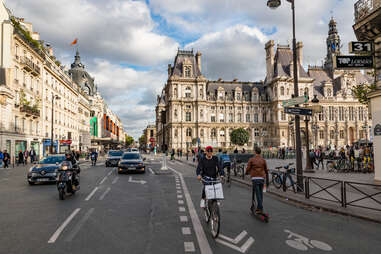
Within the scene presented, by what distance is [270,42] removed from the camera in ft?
248

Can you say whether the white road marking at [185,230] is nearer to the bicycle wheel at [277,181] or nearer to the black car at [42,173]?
the bicycle wheel at [277,181]

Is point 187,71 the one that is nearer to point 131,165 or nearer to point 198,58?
point 198,58

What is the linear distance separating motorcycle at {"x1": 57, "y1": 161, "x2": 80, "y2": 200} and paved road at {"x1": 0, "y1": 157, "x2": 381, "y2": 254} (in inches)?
17.2

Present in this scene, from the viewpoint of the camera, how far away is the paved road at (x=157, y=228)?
5.07 metres

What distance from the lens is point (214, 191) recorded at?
5.89 meters

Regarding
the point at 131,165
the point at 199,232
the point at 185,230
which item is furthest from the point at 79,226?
the point at 131,165

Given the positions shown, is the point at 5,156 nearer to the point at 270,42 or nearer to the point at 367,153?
the point at 367,153

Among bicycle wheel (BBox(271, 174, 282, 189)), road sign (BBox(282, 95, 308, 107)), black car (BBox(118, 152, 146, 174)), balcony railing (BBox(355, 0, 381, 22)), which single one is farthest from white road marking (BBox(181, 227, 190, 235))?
black car (BBox(118, 152, 146, 174))

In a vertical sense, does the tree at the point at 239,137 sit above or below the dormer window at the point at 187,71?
below

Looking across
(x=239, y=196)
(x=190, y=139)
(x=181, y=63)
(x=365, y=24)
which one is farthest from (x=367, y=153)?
(x=181, y=63)

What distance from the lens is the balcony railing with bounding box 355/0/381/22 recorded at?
37.1ft

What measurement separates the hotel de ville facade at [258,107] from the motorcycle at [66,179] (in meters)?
57.2

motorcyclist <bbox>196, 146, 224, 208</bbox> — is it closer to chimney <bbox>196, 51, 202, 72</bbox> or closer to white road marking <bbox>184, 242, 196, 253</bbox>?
white road marking <bbox>184, 242, 196, 253</bbox>

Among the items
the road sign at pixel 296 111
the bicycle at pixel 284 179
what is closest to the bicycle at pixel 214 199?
the road sign at pixel 296 111
